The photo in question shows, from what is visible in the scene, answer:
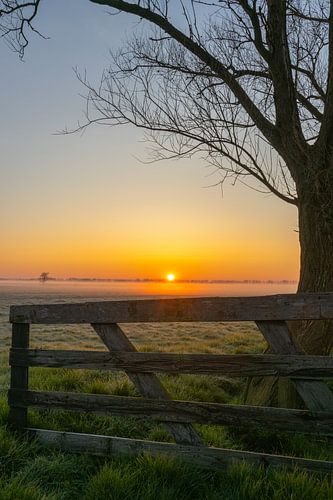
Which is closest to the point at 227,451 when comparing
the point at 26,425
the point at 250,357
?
the point at 250,357

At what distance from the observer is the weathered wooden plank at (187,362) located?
386cm

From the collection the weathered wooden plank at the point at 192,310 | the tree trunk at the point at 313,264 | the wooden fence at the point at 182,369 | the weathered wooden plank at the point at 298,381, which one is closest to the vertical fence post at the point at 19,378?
the wooden fence at the point at 182,369

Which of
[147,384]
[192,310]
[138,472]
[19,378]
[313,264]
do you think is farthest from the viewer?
[313,264]

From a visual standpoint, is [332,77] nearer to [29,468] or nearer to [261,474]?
[261,474]

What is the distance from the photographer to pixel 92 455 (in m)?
4.40

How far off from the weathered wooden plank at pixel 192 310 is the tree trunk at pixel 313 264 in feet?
7.94

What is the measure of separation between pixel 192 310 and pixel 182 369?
0.57 meters

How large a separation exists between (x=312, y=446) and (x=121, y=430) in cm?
210

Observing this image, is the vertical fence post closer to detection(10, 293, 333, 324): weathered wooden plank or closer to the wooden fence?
the wooden fence

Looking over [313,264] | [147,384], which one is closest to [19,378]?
[147,384]

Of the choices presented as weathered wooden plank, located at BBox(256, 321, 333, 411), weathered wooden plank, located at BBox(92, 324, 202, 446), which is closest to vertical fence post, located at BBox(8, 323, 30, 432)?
weathered wooden plank, located at BBox(92, 324, 202, 446)

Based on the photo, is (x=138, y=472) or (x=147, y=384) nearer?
(x=138, y=472)

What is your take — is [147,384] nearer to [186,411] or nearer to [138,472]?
[186,411]

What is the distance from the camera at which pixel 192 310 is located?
4176 mm
